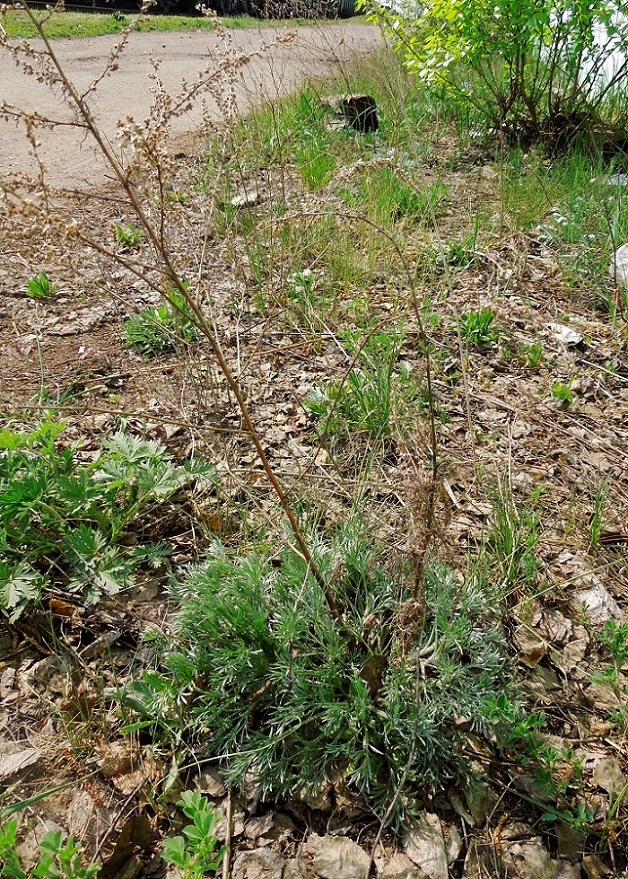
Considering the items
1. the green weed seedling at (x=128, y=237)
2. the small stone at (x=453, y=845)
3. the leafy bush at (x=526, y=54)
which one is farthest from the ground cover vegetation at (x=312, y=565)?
the leafy bush at (x=526, y=54)

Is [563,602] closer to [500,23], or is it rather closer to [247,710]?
[247,710]

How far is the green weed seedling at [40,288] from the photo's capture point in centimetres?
337

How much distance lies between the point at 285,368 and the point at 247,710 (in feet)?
5.76

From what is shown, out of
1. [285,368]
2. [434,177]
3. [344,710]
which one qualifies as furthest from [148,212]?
[344,710]

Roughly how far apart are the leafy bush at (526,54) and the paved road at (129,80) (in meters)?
0.96

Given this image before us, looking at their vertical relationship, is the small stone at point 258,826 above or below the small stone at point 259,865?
above

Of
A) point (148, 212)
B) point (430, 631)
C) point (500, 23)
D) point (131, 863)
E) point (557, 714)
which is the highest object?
point (500, 23)

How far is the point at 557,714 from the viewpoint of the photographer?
5.50 ft

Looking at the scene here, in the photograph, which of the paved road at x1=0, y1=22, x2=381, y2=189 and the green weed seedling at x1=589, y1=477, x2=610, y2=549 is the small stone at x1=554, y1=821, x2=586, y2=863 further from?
the paved road at x1=0, y1=22, x2=381, y2=189

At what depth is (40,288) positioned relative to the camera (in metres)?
3.38

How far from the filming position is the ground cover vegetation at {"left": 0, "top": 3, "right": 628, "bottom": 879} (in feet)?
4.76

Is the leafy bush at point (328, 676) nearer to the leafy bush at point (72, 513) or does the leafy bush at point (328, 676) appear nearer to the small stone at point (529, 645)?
the small stone at point (529, 645)

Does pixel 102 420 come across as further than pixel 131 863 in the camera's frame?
Yes

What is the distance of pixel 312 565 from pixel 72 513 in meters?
0.85
